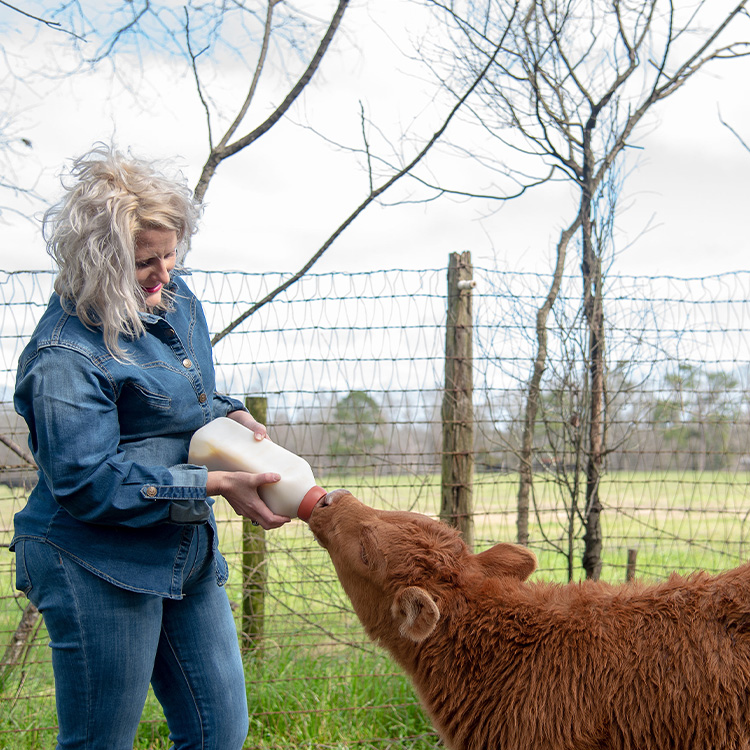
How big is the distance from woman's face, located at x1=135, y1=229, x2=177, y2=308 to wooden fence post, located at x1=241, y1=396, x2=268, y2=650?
2.26 meters

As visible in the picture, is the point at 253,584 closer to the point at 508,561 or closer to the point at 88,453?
the point at 508,561

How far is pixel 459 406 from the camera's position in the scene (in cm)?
454

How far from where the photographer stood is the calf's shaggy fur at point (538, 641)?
227 cm

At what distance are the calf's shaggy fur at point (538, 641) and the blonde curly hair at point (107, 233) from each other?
111 cm

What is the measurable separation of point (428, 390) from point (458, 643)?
2246 millimetres

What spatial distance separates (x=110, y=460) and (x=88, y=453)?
0.23 feet

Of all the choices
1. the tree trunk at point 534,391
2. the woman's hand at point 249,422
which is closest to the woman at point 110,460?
the woman's hand at point 249,422

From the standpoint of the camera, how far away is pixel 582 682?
93.7 inches

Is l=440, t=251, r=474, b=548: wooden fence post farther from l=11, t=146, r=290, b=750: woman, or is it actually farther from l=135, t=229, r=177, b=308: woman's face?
l=135, t=229, r=177, b=308: woman's face

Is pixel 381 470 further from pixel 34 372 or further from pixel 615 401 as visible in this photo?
pixel 34 372

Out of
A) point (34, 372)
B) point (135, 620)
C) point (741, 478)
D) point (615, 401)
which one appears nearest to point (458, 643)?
point (135, 620)

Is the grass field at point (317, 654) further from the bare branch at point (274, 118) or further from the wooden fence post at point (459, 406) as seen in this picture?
the bare branch at point (274, 118)

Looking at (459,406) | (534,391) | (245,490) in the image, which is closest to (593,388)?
(534,391)

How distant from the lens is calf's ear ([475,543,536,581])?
2.76 m
